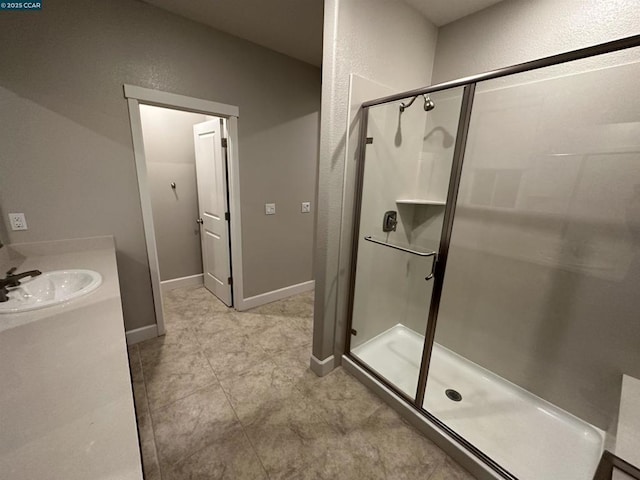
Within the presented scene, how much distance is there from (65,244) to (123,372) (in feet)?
5.25

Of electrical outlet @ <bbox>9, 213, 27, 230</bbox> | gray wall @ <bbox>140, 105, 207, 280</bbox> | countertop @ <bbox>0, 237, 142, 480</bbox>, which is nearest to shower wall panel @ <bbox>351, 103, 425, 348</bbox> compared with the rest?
countertop @ <bbox>0, 237, 142, 480</bbox>

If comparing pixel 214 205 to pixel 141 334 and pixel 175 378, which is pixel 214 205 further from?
pixel 175 378

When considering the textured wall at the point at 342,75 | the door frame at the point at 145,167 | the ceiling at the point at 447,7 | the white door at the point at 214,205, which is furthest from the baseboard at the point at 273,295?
the ceiling at the point at 447,7

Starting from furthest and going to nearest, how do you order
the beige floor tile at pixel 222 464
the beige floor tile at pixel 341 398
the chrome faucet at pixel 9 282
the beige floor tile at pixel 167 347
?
1. the beige floor tile at pixel 167 347
2. the beige floor tile at pixel 341 398
3. the beige floor tile at pixel 222 464
4. the chrome faucet at pixel 9 282

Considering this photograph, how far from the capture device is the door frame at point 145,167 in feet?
6.14

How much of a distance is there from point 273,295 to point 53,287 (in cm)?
188

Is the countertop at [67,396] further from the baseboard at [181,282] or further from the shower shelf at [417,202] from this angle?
the baseboard at [181,282]

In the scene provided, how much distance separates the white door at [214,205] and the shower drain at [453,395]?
220cm

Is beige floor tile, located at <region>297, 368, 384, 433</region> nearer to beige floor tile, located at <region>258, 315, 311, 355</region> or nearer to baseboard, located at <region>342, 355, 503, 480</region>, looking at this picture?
baseboard, located at <region>342, 355, 503, 480</region>

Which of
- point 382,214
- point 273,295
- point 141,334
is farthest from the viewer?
point 273,295

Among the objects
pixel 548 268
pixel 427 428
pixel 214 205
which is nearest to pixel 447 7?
pixel 548 268

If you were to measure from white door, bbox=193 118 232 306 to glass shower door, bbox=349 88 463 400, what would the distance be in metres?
1.48

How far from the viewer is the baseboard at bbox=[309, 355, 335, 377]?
1896mm

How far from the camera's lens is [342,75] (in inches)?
58.9
